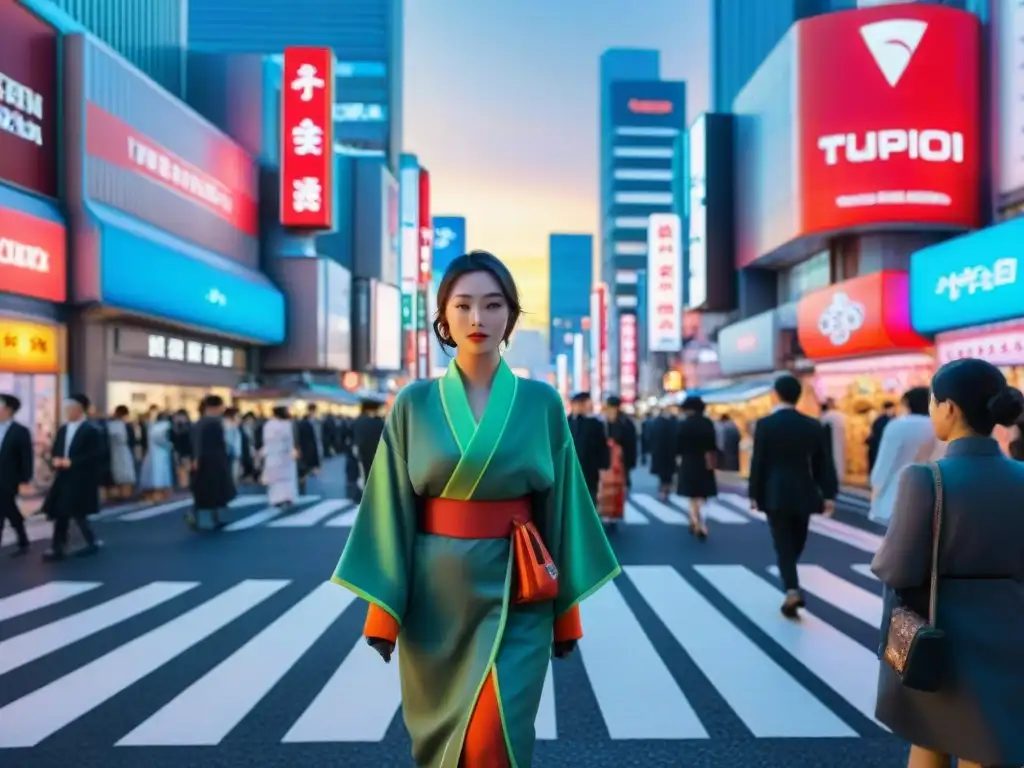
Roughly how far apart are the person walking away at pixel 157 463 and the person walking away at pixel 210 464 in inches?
169

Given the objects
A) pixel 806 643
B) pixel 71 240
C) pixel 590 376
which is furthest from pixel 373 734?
pixel 590 376

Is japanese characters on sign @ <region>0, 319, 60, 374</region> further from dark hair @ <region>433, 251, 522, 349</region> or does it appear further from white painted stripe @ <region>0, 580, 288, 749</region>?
dark hair @ <region>433, 251, 522, 349</region>

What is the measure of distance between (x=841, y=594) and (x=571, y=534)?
5285mm

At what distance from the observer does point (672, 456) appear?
1545 cm

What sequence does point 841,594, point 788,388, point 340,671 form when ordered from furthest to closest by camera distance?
point 841,594 < point 788,388 < point 340,671

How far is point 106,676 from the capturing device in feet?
15.9

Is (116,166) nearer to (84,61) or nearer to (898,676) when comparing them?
(84,61)

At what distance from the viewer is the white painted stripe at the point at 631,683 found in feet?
13.1

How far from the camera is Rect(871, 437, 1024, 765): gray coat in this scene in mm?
2375

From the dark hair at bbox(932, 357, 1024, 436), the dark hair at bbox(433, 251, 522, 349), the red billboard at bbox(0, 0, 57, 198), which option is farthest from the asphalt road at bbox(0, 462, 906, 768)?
the red billboard at bbox(0, 0, 57, 198)

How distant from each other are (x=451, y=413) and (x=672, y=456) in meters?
13.3

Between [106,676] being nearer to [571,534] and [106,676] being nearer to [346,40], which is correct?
[571,534]

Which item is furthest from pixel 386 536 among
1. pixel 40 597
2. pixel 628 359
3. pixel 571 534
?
pixel 628 359

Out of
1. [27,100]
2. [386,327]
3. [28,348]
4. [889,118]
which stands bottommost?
[28,348]
